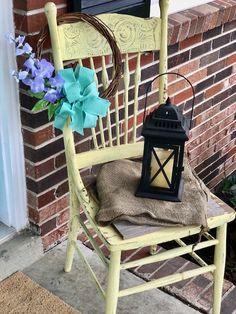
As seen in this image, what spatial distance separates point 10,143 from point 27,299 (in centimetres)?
59

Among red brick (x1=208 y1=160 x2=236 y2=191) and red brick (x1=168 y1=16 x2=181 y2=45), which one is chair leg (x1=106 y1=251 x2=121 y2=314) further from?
red brick (x1=208 y1=160 x2=236 y2=191)

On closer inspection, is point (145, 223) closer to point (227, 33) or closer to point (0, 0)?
point (0, 0)

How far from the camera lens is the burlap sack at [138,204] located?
1.70m

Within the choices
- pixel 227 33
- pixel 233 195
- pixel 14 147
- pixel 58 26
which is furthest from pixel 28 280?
pixel 227 33

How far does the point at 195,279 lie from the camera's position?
88.5 inches

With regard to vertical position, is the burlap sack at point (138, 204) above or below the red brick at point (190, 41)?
below

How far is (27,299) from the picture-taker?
77.7 inches

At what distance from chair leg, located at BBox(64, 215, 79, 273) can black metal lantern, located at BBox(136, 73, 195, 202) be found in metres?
0.34

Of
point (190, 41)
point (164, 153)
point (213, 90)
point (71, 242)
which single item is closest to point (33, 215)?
point (71, 242)

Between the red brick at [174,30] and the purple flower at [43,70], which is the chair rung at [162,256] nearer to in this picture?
the purple flower at [43,70]

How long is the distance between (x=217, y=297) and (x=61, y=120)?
0.88 metres

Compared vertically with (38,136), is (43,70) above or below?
above

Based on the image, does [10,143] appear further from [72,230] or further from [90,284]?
[90,284]

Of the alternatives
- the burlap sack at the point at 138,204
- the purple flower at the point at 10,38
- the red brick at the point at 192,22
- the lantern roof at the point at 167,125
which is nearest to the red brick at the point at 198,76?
the red brick at the point at 192,22
